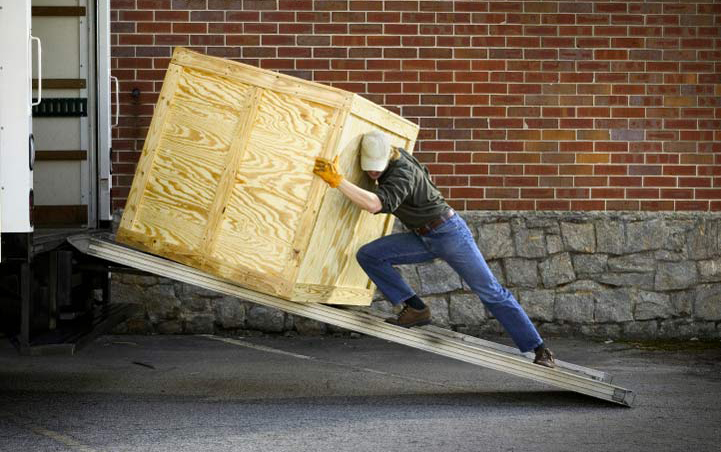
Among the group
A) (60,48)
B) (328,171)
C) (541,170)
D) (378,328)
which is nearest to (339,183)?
(328,171)

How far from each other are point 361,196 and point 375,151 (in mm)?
303

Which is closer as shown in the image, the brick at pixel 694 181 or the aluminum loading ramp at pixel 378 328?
the aluminum loading ramp at pixel 378 328

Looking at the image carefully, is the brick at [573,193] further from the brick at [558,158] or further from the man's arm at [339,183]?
the man's arm at [339,183]

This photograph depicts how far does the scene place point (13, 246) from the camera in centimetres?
602

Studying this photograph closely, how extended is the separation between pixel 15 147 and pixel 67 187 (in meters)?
2.02

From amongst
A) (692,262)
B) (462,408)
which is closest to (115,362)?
(462,408)

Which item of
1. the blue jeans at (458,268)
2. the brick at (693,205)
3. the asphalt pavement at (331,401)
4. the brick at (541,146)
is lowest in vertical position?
the asphalt pavement at (331,401)

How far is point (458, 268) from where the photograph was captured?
7.11 m

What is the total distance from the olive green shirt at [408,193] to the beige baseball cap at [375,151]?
0.12 m

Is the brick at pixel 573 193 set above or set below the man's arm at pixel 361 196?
below

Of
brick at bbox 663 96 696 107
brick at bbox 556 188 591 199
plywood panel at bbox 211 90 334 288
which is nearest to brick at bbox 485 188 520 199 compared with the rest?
brick at bbox 556 188 591 199

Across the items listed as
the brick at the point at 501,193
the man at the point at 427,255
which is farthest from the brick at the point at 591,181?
the man at the point at 427,255

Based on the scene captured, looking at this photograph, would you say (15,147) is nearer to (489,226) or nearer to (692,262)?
(489,226)

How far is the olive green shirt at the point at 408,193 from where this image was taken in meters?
6.65
